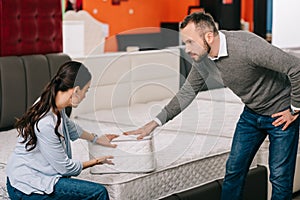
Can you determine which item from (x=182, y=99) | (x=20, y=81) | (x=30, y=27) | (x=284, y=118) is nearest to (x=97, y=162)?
(x=182, y=99)

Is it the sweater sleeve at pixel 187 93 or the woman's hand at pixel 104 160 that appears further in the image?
the sweater sleeve at pixel 187 93

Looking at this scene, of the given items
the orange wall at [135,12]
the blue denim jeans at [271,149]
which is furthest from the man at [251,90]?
the orange wall at [135,12]

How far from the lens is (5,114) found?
3.79 m

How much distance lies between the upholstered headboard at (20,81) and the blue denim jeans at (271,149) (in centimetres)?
171

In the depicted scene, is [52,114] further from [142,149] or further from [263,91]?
[263,91]

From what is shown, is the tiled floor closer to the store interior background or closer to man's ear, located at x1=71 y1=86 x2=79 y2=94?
man's ear, located at x1=71 y1=86 x2=79 y2=94

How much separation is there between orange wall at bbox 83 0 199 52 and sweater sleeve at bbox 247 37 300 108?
591 centimetres

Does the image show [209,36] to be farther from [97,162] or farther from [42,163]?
[42,163]

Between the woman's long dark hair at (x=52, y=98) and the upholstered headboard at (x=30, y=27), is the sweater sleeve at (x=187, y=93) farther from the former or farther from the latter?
the upholstered headboard at (x=30, y=27)

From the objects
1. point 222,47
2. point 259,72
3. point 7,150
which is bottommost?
point 7,150

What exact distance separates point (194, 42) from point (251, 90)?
336mm

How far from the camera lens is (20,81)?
388 cm

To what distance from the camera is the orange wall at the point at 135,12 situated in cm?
865

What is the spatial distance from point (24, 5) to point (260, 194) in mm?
2021
